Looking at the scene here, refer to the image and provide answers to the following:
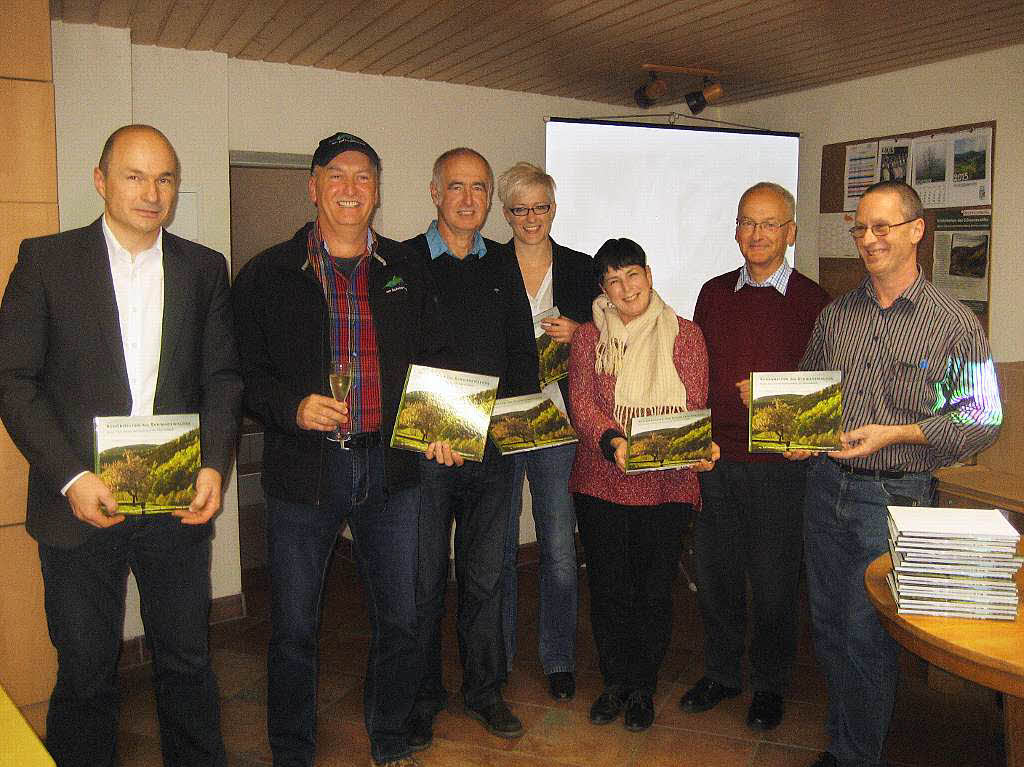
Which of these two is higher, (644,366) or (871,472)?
(644,366)

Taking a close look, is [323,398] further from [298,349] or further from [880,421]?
[880,421]

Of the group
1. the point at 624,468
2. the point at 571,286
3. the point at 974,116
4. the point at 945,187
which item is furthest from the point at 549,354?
the point at 974,116

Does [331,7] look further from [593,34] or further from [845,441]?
[845,441]

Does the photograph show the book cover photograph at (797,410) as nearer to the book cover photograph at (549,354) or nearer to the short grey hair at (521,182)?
the book cover photograph at (549,354)

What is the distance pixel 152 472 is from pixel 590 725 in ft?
5.96

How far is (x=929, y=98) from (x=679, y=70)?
1257 mm

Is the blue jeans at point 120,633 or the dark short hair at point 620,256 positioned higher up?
the dark short hair at point 620,256

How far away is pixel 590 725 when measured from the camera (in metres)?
3.03

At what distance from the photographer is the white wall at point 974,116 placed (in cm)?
398

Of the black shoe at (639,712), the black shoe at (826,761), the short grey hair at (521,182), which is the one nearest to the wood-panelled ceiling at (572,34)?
the short grey hair at (521,182)

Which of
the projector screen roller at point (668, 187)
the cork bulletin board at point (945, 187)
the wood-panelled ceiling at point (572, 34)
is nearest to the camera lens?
the wood-panelled ceiling at point (572, 34)

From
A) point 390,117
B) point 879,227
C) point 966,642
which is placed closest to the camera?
point 966,642

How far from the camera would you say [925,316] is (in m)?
2.29

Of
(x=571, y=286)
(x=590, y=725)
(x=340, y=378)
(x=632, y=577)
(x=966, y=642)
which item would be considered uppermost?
(x=571, y=286)
